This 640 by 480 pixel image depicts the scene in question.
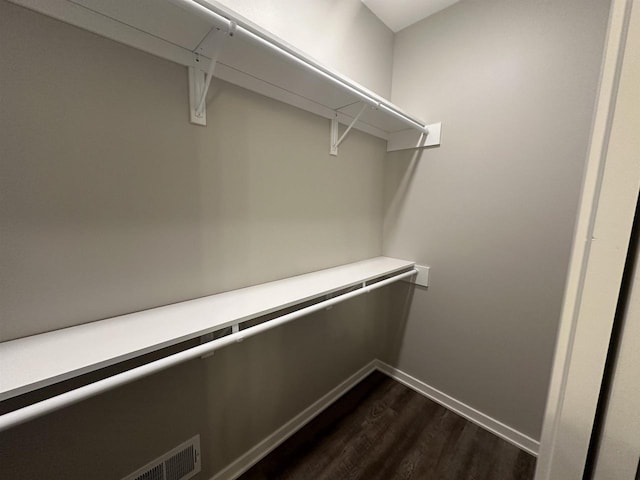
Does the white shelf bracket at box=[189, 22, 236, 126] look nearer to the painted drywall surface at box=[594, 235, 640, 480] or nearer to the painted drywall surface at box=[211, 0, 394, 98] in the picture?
the painted drywall surface at box=[211, 0, 394, 98]

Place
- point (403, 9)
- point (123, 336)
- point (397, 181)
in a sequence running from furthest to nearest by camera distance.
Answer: point (397, 181) → point (403, 9) → point (123, 336)

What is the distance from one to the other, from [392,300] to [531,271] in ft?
2.77

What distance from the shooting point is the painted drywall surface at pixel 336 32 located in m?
1.01

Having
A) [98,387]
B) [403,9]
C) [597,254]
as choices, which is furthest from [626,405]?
[403,9]

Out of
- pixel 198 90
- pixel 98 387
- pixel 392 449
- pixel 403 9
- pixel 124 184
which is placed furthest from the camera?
pixel 403 9

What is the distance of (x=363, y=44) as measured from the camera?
144cm

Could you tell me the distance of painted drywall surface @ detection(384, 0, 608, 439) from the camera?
3.67 ft

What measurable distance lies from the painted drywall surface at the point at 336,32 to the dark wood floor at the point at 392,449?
1903mm

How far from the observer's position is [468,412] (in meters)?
1.47

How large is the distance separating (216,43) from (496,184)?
143 cm

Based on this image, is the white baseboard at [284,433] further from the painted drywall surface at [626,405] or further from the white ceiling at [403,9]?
the white ceiling at [403,9]

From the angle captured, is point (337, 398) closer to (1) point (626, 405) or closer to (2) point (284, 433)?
(2) point (284, 433)

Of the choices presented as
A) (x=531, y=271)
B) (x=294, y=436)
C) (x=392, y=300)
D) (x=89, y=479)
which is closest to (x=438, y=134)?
(x=531, y=271)

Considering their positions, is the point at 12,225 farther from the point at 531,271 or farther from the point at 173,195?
the point at 531,271
